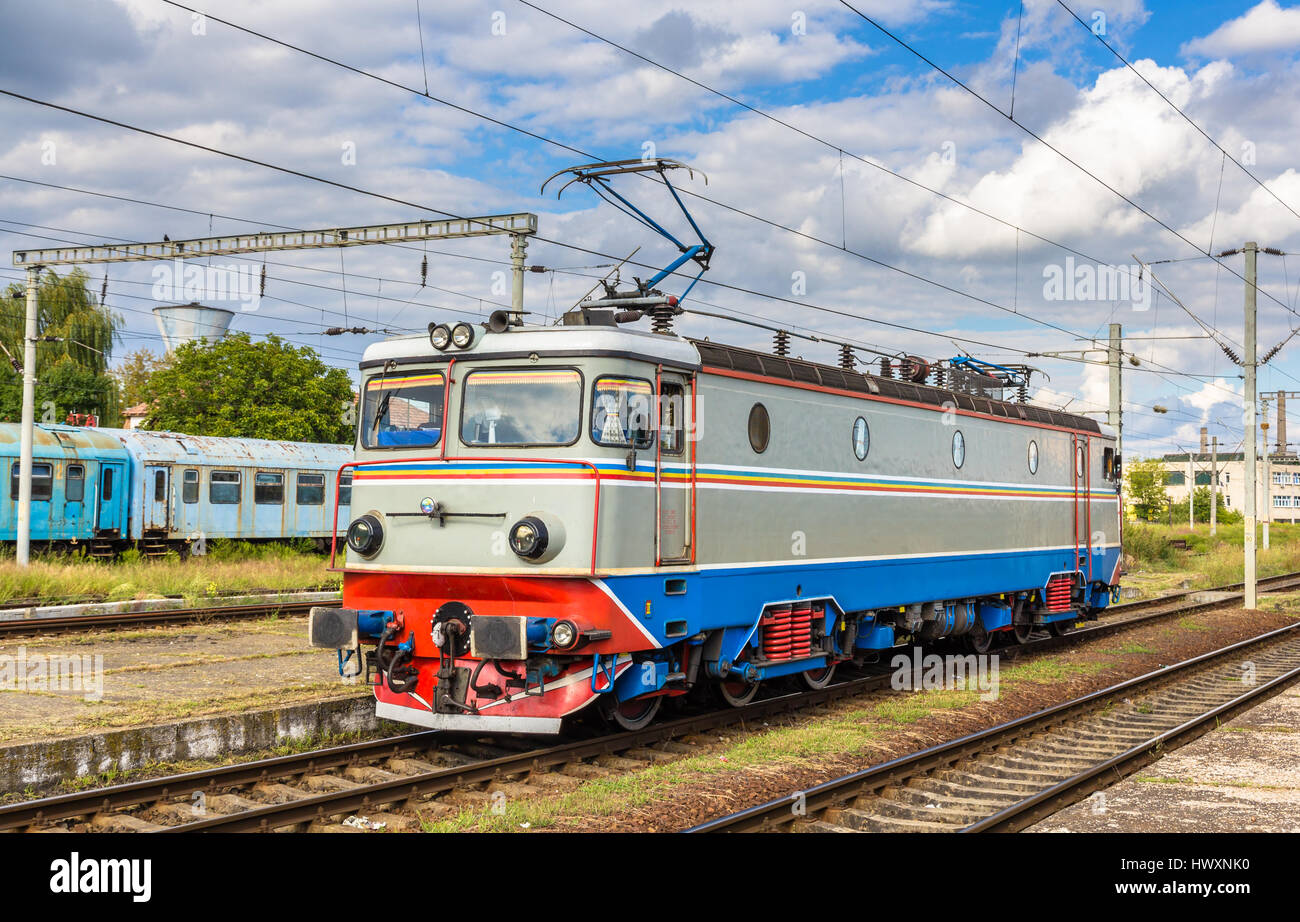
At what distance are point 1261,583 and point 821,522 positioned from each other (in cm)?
2821

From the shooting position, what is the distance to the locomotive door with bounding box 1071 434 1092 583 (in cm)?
1977

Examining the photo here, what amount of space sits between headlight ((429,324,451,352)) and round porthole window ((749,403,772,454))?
3.17m

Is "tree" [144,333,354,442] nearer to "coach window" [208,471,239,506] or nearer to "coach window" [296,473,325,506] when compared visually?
"coach window" [296,473,325,506]

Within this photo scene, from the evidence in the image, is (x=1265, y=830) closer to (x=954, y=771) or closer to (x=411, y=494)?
(x=954, y=771)

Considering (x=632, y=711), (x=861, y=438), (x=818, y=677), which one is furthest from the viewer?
(x=818, y=677)

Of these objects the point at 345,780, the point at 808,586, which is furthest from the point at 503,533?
the point at 808,586

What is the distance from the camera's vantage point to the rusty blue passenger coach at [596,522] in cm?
980

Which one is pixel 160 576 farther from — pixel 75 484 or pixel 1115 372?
pixel 1115 372

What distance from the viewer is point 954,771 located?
10242 mm

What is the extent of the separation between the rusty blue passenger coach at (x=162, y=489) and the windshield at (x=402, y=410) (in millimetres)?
18431

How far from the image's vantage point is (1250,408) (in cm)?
2580

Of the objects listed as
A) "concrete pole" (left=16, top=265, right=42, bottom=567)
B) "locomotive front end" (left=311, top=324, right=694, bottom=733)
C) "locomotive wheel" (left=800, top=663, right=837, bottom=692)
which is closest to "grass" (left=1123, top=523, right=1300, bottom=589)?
"locomotive wheel" (left=800, top=663, right=837, bottom=692)

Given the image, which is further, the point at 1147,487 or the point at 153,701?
the point at 1147,487
